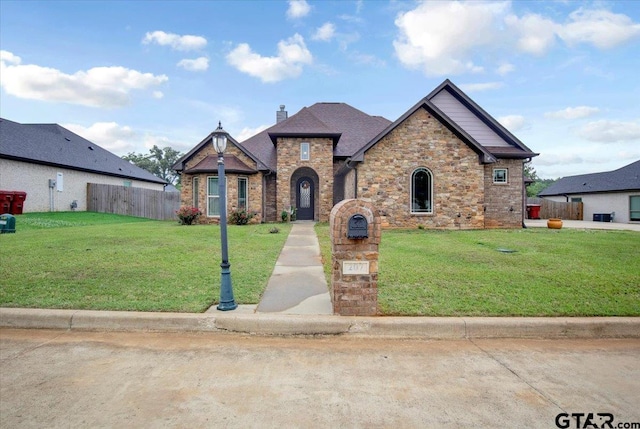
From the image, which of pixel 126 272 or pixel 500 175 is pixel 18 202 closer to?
pixel 126 272

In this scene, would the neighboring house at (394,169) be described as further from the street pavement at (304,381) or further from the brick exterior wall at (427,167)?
the street pavement at (304,381)

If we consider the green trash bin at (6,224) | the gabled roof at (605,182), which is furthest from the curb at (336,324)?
the gabled roof at (605,182)

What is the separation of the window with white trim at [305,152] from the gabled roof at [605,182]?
25.4m

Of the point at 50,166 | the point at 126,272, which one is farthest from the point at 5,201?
the point at 126,272

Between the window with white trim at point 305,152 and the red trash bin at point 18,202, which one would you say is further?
the window with white trim at point 305,152

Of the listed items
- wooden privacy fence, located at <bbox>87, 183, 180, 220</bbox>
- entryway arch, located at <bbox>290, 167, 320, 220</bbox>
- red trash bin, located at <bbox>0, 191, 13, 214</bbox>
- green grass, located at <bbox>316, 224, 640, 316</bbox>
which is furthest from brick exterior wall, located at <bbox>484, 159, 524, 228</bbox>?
red trash bin, located at <bbox>0, 191, 13, 214</bbox>

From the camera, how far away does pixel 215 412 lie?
104 inches

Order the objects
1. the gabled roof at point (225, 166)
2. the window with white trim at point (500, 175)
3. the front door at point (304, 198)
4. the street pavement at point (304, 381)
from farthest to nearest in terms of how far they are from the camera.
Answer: the front door at point (304, 198), the window with white trim at point (500, 175), the gabled roof at point (225, 166), the street pavement at point (304, 381)

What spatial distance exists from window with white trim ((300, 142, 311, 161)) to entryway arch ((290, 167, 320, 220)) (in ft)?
9.46

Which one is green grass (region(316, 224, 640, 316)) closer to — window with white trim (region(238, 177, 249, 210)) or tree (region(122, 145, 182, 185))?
window with white trim (region(238, 177, 249, 210))

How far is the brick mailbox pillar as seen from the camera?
4.49m

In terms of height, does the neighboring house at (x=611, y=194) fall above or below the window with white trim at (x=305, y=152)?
below

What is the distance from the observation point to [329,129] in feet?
63.8

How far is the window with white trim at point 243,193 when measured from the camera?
18353 millimetres
